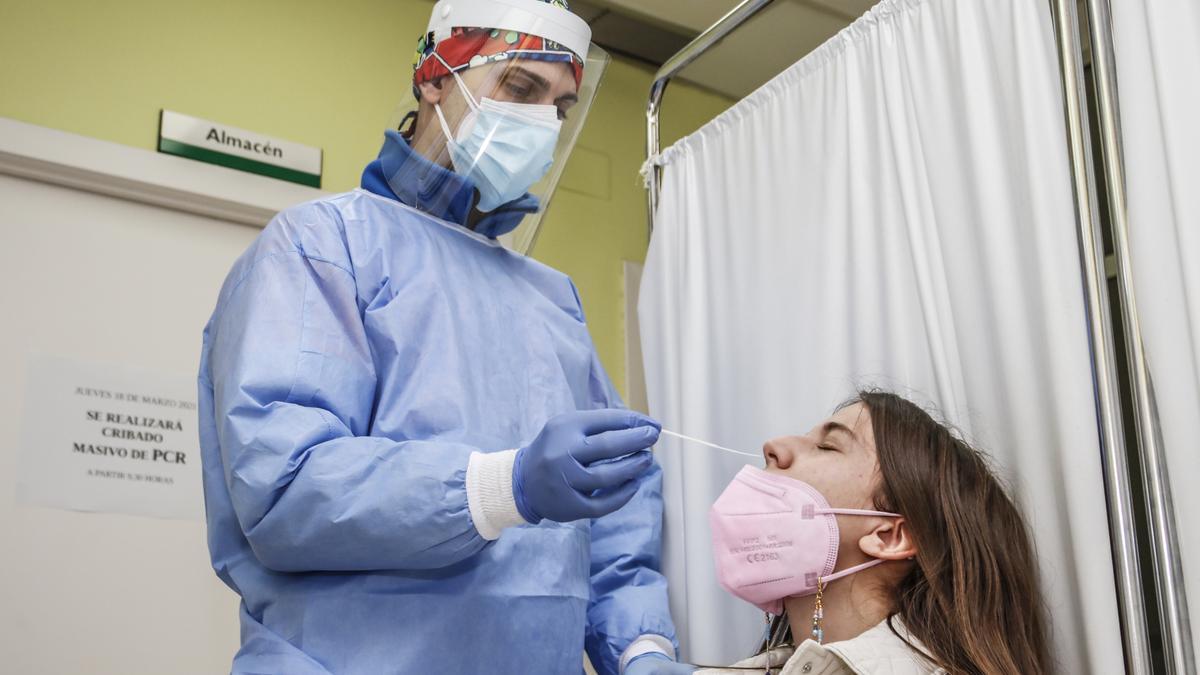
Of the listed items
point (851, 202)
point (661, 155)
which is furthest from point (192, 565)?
point (851, 202)

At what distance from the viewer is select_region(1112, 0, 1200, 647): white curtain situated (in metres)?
1.38

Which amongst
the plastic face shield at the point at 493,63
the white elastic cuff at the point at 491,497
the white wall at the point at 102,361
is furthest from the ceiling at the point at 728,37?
the white elastic cuff at the point at 491,497

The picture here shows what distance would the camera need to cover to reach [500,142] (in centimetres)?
188

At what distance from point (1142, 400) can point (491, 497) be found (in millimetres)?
829

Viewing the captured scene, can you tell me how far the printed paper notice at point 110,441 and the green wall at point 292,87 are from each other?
0.61 meters

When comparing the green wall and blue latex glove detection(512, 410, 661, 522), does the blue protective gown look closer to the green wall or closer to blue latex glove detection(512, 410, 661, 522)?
blue latex glove detection(512, 410, 661, 522)

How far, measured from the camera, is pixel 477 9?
1.92 m

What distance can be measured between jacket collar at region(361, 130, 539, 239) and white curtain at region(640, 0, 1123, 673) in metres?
0.50

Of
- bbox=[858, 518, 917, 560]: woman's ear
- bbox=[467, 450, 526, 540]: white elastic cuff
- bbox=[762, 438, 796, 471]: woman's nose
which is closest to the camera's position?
bbox=[467, 450, 526, 540]: white elastic cuff

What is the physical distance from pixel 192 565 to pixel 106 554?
0.67 ft

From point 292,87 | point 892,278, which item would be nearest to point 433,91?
point 892,278

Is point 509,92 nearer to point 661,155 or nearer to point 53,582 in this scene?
point 661,155

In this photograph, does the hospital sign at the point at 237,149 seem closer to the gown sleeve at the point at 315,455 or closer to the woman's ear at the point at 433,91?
the woman's ear at the point at 433,91

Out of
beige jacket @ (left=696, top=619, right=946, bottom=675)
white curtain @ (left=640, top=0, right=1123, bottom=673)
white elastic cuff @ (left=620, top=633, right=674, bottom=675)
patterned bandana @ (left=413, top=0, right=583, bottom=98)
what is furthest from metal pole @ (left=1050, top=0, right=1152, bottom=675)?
patterned bandana @ (left=413, top=0, right=583, bottom=98)
